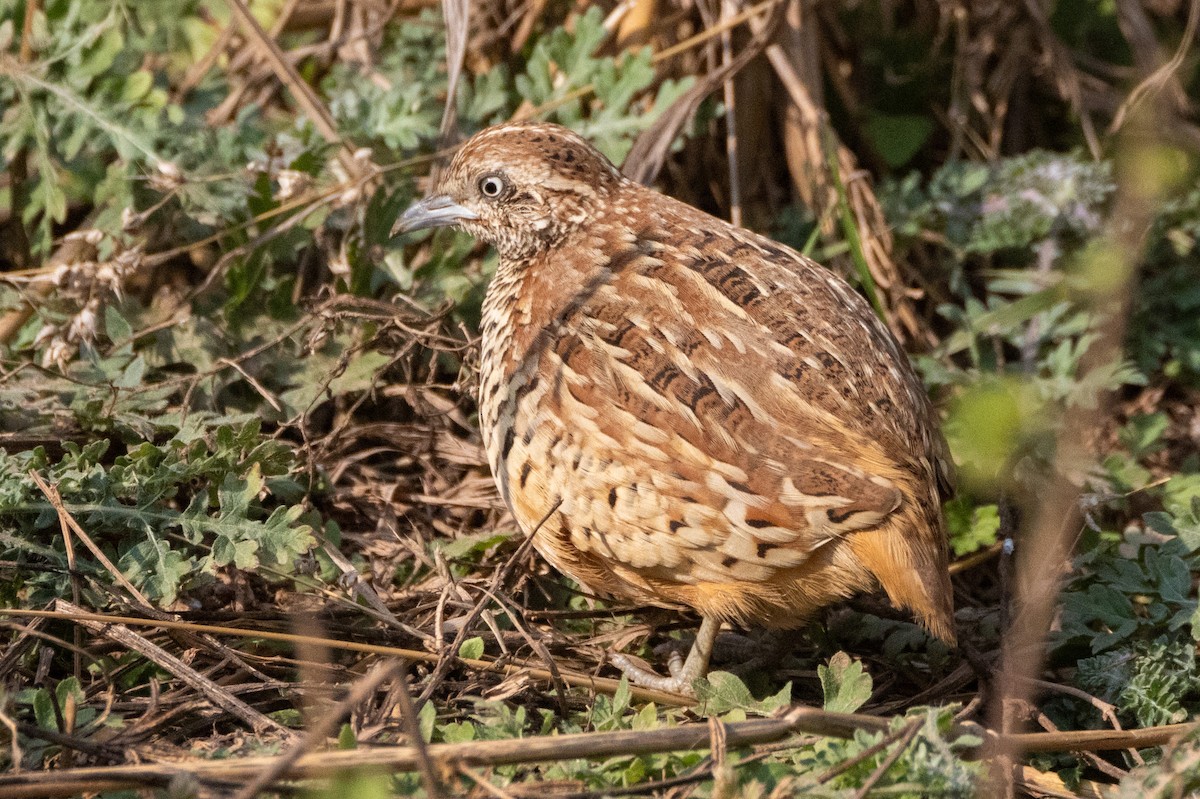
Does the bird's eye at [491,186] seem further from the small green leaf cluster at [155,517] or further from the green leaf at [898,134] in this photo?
Answer: the green leaf at [898,134]

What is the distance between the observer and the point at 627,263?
12.9 feet

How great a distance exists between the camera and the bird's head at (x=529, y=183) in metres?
4.18

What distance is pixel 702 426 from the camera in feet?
11.3

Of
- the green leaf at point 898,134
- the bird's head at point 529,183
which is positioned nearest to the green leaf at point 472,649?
the bird's head at point 529,183

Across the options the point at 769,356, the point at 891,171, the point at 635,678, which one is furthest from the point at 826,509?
the point at 891,171

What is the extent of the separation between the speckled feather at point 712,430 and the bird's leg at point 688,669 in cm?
17

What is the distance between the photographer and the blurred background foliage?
3.83 m

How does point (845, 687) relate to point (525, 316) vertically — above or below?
below

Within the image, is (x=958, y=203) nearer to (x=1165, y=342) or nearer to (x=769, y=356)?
(x=1165, y=342)

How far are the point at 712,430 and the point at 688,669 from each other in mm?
901

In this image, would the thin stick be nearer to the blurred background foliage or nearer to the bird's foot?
the blurred background foliage

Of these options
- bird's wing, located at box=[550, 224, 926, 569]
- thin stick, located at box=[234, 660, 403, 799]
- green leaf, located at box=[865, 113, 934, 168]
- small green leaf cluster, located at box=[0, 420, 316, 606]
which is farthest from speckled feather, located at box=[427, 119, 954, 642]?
green leaf, located at box=[865, 113, 934, 168]

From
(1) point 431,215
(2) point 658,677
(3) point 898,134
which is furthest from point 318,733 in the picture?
(3) point 898,134

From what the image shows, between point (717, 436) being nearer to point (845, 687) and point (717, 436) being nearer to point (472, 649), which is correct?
point (845, 687)
